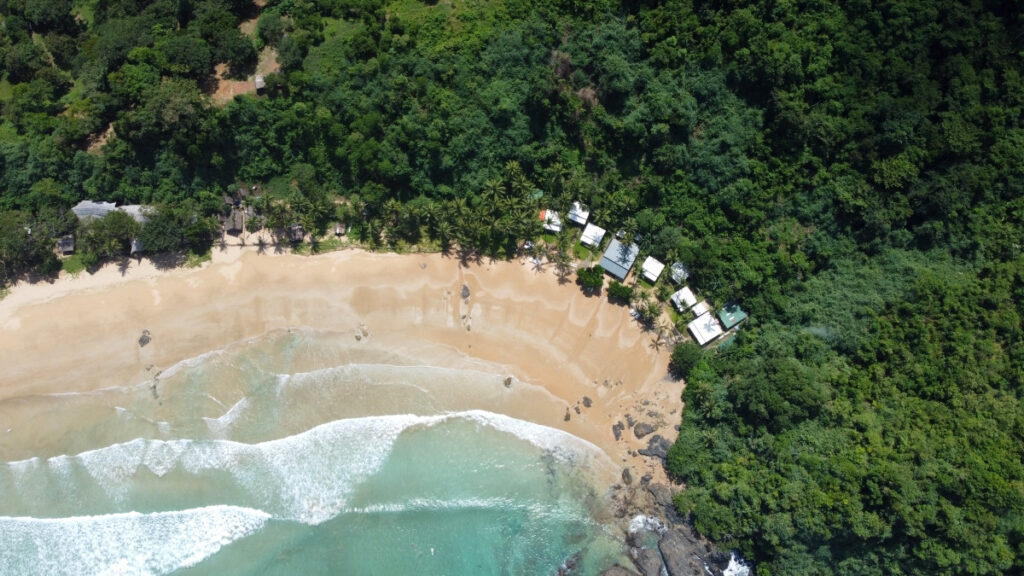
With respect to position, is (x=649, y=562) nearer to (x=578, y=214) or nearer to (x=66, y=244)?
(x=578, y=214)

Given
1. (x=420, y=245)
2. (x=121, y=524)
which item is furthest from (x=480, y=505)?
(x=121, y=524)

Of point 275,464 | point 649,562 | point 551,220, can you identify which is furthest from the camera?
point 551,220

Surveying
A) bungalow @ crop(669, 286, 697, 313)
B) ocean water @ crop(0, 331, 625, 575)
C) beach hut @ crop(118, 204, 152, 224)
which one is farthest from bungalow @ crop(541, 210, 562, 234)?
beach hut @ crop(118, 204, 152, 224)

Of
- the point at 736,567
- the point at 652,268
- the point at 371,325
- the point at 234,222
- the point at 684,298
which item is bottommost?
the point at 736,567

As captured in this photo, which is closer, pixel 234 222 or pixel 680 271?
pixel 680 271

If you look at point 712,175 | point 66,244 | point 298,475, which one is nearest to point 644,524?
point 298,475

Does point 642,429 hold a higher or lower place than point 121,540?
lower

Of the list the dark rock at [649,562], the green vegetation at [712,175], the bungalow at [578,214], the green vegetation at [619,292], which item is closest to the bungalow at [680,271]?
the green vegetation at [712,175]

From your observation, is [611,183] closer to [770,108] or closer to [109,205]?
[770,108]
